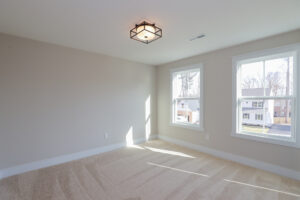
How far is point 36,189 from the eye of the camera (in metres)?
2.10

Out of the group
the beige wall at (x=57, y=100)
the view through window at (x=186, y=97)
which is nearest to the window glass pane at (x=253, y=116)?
the view through window at (x=186, y=97)

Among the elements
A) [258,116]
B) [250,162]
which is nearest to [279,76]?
[258,116]

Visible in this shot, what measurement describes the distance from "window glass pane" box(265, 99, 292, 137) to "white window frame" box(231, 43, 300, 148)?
0.07 metres

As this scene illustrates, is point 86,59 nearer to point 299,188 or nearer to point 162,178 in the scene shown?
point 162,178

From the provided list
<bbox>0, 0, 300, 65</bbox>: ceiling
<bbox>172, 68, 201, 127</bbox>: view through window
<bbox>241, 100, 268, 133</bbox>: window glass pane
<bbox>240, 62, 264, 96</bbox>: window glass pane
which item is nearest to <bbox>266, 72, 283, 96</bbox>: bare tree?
<bbox>240, 62, 264, 96</bbox>: window glass pane

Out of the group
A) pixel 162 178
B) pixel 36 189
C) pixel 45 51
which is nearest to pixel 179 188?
pixel 162 178

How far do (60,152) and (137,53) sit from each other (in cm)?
286

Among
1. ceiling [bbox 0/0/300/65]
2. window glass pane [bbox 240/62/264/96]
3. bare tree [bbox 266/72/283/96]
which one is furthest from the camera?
window glass pane [bbox 240/62/264/96]

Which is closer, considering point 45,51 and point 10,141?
point 10,141

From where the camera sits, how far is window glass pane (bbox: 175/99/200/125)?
384 cm

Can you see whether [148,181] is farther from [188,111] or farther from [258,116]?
[258,116]

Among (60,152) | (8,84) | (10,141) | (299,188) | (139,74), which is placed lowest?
(299,188)

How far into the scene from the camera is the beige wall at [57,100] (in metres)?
2.52

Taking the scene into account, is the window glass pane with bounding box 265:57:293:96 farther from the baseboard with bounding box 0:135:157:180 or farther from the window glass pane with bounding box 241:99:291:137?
the baseboard with bounding box 0:135:157:180
